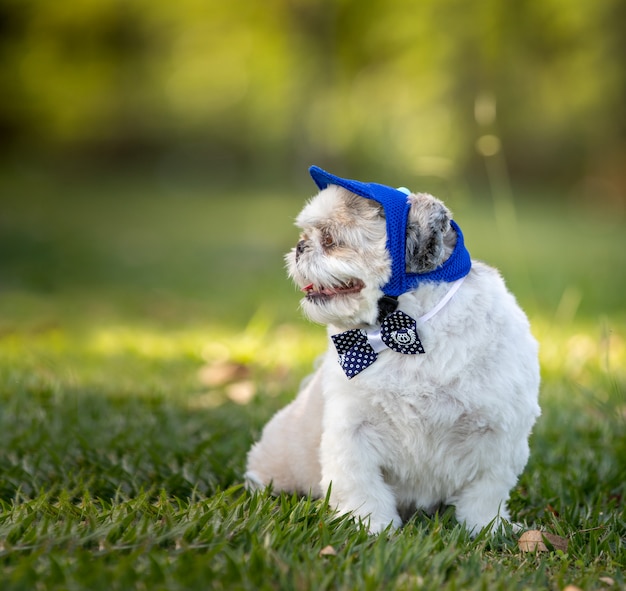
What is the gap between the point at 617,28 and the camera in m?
22.9

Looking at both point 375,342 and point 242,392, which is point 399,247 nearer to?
point 375,342

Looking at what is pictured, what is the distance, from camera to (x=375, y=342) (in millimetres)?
3086

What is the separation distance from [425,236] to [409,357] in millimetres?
445

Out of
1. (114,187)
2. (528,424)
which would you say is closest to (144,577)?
(528,424)

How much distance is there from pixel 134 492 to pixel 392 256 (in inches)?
61.8

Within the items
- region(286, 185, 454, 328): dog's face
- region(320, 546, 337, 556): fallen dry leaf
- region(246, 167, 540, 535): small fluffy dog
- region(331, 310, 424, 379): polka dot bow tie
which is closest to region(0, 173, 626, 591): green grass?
region(320, 546, 337, 556): fallen dry leaf

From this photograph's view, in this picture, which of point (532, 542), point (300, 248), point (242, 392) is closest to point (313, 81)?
point (242, 392)

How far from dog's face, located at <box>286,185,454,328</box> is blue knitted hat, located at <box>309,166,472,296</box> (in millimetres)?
29

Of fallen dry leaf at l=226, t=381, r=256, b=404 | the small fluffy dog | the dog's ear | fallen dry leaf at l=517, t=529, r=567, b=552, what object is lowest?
fallen dry leaf at l=226, t=381, r=256, b=404

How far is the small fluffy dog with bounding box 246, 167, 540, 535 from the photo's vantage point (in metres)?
3.01

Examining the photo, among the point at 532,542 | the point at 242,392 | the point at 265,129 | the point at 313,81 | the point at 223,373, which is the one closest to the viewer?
the point at 532,542

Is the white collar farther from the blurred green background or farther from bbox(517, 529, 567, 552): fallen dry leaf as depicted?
the blurred green background

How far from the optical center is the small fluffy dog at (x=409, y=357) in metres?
3.01

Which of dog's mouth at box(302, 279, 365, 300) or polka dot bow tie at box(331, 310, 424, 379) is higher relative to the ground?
dog's mouth at box(302, 279, 365, 300)
